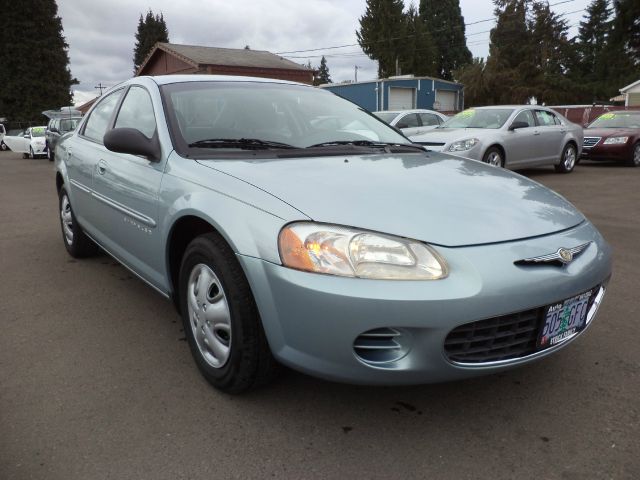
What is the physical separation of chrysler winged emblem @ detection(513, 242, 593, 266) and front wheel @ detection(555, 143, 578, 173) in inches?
393

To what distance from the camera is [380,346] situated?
6.42ft

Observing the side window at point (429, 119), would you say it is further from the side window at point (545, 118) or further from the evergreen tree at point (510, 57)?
the evergreen tree at point (510, 57)

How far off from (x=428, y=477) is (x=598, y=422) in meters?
0.82

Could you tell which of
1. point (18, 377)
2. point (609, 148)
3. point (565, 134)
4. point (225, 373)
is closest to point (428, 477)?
point (225, 373)

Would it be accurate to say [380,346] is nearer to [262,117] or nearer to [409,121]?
[262,117]

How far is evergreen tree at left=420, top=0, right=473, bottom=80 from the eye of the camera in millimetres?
67162

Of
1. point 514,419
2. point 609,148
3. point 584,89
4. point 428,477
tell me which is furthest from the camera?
point 584,89

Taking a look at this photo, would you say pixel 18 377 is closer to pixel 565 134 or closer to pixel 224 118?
pixel 224 118

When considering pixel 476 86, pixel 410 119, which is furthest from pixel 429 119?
A: pixel 476 86

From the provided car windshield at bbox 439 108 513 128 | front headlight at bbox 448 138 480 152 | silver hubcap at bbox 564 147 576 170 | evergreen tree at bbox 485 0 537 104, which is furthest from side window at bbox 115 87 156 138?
evergreen tree at bbox 485 0 537 104

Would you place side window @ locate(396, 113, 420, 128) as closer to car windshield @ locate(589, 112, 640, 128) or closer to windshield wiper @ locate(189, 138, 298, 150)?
car windshield @ locate(589, 112, 640, 128)

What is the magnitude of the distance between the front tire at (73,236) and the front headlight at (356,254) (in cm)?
310

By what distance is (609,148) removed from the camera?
1263 cm

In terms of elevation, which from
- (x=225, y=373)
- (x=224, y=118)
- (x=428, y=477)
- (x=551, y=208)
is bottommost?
(x=428, y=477)
